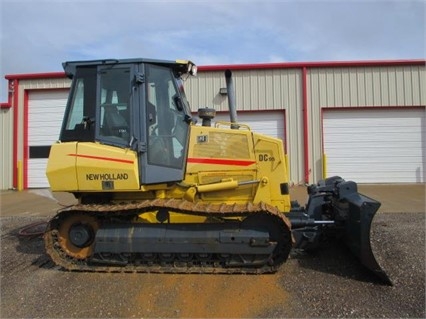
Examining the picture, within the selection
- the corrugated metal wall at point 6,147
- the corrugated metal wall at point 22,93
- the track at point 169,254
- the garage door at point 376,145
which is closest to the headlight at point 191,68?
the track at point 169,254

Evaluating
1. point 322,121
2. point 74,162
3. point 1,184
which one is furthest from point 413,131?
point 1,184

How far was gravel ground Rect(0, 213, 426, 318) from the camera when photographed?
4.49m

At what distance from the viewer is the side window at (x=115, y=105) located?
19.0ft

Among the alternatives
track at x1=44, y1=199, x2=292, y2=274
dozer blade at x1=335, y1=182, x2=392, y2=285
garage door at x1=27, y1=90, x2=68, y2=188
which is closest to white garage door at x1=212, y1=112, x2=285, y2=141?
garage door at x1=27, y1=90, x2=68, y2=188

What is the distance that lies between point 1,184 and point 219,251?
13.7 m

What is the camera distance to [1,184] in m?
16.3

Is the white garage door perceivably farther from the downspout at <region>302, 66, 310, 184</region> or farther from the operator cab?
the operator cab

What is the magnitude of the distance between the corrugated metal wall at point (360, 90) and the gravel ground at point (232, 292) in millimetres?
9810

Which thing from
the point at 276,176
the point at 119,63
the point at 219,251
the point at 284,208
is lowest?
the point at 219,251

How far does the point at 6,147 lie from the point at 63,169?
12212 millimetres

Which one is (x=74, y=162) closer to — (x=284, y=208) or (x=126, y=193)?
(x=126, y=193)

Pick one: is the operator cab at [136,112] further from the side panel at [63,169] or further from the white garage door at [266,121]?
the white garage door at [266,121]

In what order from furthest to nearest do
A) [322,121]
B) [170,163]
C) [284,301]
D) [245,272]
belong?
[322,121] < [170,163] < [245,272] < [284,301]

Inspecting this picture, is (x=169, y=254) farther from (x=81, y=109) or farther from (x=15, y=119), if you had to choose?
(x=15, y=119)
